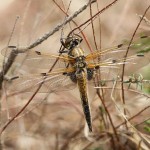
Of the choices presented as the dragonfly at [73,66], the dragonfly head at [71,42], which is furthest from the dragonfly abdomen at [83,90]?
the dragonfly head at [71,42]

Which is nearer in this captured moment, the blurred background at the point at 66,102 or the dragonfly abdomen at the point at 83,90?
the dragonfly abdomen at the point at 83,90

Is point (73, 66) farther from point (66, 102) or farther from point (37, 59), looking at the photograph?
point (66, 102)

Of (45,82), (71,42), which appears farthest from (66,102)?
(71,42)

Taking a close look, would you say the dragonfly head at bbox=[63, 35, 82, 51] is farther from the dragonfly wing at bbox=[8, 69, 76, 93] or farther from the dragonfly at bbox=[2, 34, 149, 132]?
the dragonfly wing at bbox=[8, 69, 76, 93]

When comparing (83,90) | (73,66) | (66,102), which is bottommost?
(66,102)

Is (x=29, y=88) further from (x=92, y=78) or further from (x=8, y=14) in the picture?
(x=8, y=14)

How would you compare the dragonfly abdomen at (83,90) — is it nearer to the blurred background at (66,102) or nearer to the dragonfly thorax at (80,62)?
the dragonfly thorax at (80,62)

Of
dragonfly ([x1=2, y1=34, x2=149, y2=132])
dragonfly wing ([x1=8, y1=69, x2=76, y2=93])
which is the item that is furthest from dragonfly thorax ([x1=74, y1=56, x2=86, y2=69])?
dragonfly wing ([x1=8, y1=69, x2=76, y2=93])

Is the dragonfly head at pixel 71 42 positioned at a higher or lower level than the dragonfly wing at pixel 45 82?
higher

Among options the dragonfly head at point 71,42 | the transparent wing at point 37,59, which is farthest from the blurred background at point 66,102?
the dragonfly head at point 71,42

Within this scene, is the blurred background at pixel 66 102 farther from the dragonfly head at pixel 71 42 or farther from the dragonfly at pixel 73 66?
the dragonfly head at pixel 71 42
